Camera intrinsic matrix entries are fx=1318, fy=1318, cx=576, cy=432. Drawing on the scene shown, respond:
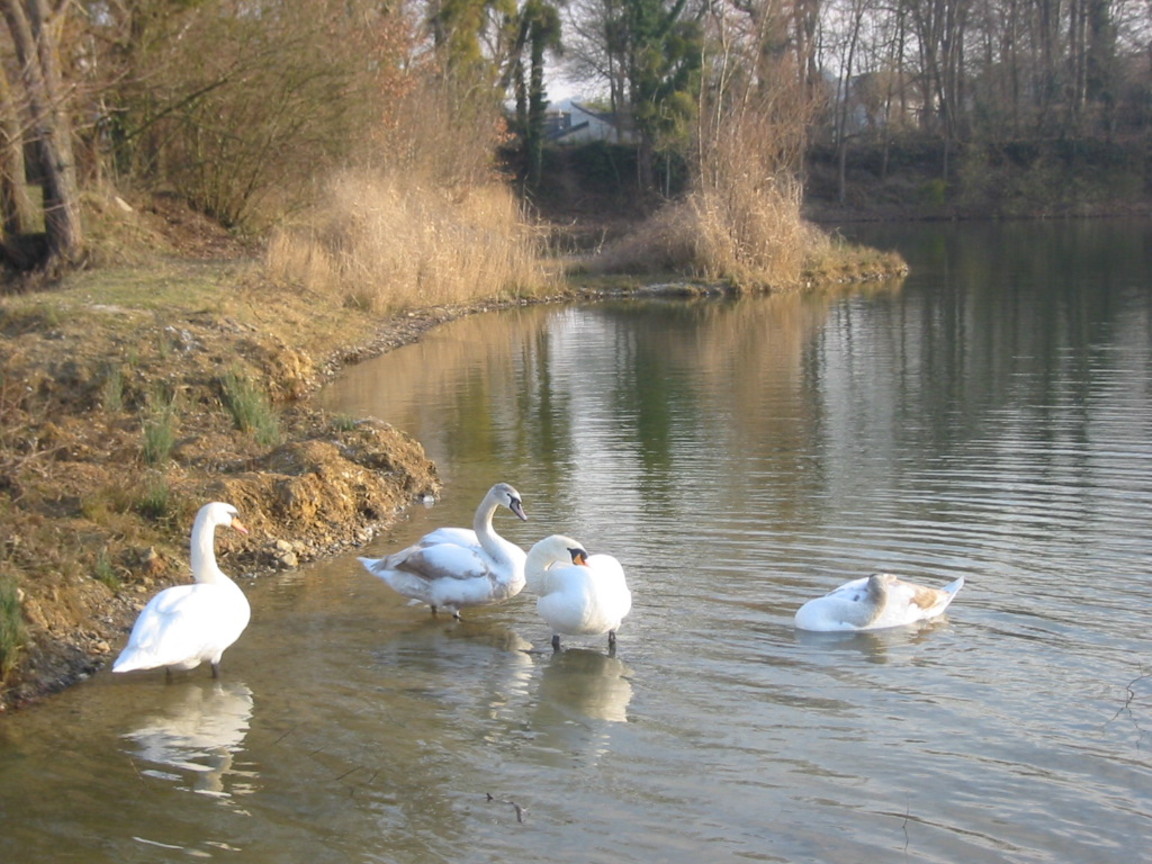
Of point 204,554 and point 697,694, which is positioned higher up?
point 204,554

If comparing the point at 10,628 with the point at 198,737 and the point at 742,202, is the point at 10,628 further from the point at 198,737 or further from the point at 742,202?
the point at 742,202

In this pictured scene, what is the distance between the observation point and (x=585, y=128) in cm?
8169

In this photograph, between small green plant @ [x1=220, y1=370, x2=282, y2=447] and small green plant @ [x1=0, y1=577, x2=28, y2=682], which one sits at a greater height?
small green plant @ [x1=220, y1=370, x2=282, y2=447]

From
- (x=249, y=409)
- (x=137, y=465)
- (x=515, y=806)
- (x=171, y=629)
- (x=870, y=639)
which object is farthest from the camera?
(x=249, y=409)

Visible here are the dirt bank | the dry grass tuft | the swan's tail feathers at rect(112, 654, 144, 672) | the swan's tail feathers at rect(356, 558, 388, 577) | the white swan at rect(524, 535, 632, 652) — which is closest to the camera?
the swan's tail feathers at rect(112, 654, 144, 672)

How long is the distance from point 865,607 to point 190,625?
12.5 feet

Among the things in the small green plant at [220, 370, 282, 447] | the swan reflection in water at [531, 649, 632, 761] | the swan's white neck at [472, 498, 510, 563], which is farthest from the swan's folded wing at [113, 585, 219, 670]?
the small green plant at [220, 370, 282, 447]

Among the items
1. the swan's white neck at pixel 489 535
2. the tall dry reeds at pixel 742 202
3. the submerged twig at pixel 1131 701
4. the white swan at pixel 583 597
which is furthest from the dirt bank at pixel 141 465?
the tall dry reeds at pixel 742 202

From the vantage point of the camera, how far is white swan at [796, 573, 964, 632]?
768 centimetres

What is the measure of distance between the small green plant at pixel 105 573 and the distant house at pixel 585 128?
57689 mm

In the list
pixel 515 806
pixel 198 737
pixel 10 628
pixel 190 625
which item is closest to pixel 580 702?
pixel 515 806

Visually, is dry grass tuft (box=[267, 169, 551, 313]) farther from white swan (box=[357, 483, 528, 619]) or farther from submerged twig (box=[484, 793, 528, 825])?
submerged twig (box=[484, 793, 528, 825])

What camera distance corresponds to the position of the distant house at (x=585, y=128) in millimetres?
66938

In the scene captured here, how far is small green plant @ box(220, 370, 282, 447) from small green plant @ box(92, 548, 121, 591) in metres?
3.15
